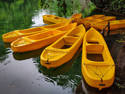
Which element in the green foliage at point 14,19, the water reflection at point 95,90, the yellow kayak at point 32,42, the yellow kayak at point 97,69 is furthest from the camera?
the green foliage at point 14,19

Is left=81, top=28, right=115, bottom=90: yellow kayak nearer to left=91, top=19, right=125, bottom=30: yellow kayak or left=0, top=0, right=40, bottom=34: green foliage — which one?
left=91, top=19, right=125, bottom=30: yellow kayak

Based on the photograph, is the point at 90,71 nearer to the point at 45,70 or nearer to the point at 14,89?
the point at 45,70

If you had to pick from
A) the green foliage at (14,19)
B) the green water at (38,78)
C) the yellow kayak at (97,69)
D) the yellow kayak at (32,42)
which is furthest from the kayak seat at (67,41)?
the green foliage at (14,19)

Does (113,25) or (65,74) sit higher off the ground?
(113,25)

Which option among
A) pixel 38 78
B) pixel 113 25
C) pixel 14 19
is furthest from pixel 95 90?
pixel 14 19

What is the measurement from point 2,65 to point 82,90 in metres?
4.52

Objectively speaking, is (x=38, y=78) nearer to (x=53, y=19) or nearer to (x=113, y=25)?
(x=113, y=25)

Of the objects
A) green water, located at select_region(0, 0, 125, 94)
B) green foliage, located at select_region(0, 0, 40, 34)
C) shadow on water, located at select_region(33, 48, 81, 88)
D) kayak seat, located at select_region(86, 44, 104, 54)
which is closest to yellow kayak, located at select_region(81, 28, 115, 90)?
kayak seat, located at select_region(86, 44, 104, 54)

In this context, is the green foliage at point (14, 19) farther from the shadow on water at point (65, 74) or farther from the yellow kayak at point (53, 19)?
the shadow on water at point (65, 74)

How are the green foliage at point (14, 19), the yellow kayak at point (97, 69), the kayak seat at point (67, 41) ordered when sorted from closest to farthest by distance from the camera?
the yellow kayak at point (97, 69), the kayak seat at point (67, 41), the green foliage at point (14, 19)

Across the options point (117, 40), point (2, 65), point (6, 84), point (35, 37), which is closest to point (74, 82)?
point (6, 84)

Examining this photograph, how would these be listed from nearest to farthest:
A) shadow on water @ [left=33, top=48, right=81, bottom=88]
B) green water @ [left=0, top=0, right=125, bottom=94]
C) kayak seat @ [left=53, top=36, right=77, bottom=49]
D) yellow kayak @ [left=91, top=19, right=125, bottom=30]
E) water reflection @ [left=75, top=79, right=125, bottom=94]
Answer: water reflection @ [left=75, top=79, right=125, bottom=94] < green water @ [left=0, top=0, right=125, bottom=94] < shadow on water @ [left=33, top=48, right=81, bottom=88] < kayak seat @ [left=53, top=36, right=77, bottom=49] < yellow kayak @ [left=91, top=19, right=125, bottom=30]

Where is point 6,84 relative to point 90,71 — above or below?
below

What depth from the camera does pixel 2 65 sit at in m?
7.30
